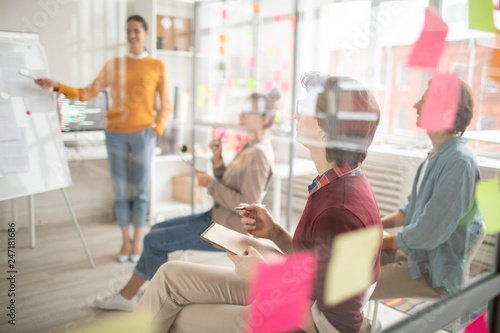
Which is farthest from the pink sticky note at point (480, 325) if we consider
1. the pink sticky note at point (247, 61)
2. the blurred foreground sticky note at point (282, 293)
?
the pink sticky note at point (247, 61)

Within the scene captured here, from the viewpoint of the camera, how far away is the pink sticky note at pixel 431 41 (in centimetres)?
171

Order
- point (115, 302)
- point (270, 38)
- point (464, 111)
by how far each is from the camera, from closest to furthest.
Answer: point (115, 302)
point (464, 111)
point (270, 38)

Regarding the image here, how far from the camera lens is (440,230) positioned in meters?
1.47

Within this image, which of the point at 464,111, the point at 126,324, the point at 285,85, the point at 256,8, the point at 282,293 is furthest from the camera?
the point at 285,85

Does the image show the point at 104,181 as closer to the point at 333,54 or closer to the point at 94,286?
the point at 94,286

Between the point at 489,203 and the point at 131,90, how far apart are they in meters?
1.41

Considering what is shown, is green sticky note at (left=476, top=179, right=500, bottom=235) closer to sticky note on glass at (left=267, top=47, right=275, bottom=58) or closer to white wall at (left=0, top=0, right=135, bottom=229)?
white wall at (left=0, top=0, right=135, bottom=229)

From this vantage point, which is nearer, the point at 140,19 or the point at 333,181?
the point at 333,181

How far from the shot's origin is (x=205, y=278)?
1.18 metres

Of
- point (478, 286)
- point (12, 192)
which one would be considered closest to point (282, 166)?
point (478, 286)

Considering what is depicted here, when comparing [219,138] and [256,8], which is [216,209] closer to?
[219,138]

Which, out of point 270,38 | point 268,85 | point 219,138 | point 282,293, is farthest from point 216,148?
point 270,38

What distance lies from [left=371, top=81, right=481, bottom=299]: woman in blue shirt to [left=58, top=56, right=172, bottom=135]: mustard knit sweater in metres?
1.02

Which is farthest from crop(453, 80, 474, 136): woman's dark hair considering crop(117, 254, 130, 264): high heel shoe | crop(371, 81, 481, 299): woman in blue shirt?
crop(117, 254, 130, 264): high heel shoe
